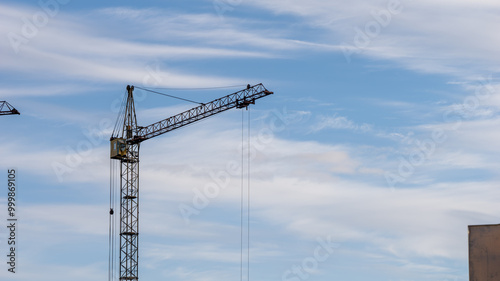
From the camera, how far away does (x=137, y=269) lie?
14538cm

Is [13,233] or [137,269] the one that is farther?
[137,269]

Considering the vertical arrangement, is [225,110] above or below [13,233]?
above

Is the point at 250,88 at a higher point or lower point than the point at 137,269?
higher

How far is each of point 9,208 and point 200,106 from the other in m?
45.8

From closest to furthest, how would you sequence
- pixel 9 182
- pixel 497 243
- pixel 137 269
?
1. pixel 497 243
2. pixel 9 182
3. pixel 137 269

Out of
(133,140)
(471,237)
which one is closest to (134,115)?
(133,140)

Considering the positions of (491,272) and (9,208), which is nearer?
(491,272)

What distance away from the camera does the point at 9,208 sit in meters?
114

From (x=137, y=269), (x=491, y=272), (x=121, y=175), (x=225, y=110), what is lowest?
(x=491, y=272)

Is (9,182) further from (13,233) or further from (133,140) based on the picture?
Answer: (133,140)

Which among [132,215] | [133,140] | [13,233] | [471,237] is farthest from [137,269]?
[471,237]

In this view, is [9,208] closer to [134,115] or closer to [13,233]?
[13,233]

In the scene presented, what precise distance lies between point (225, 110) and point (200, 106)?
476cm

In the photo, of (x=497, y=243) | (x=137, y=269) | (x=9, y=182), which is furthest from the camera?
(x=137, y=269)
